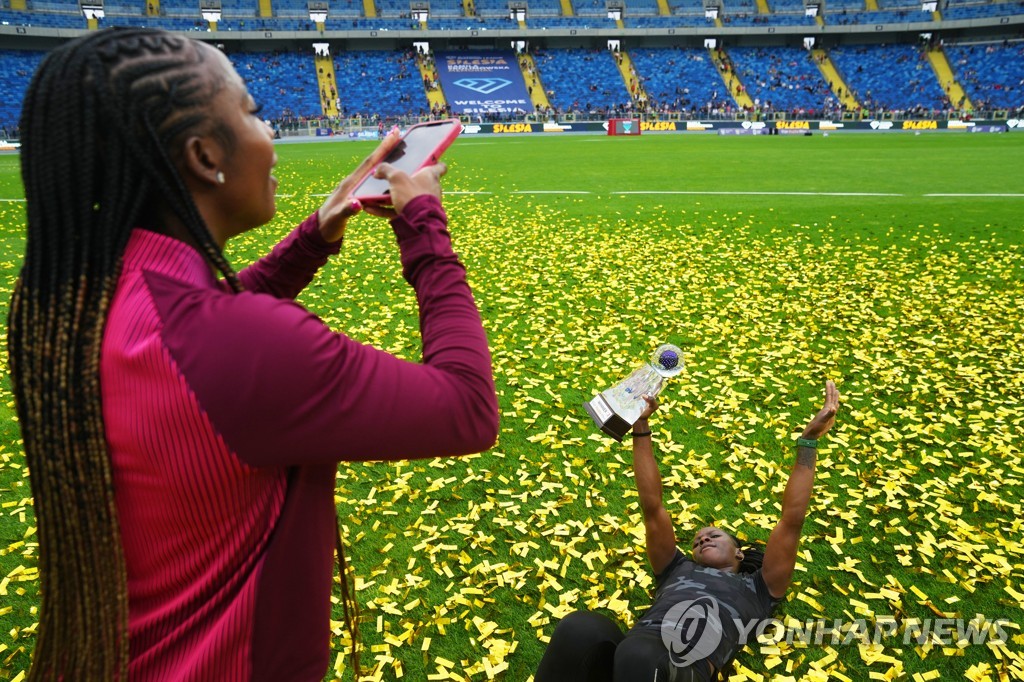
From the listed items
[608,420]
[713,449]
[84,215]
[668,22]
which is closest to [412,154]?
[84,215]

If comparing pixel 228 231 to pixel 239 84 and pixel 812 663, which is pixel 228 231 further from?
pixel 812 663

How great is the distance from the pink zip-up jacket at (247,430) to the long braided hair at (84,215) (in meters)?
0.04

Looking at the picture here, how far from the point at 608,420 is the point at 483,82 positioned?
61.6 meters

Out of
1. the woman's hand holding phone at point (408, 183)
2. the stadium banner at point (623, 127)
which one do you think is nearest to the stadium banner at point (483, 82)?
the stadium banner at point (623, 127)

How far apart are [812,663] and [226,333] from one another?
11.0 feet

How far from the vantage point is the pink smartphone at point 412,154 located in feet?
5.67

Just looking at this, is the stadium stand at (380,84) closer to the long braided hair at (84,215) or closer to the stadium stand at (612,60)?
the stadium stand at (612,60)

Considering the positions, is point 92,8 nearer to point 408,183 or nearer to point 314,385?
point 408,183

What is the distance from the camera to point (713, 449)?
5.20 m

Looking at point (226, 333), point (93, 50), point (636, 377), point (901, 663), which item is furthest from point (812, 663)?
point (93, 50)

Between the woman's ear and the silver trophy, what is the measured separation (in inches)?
80.6

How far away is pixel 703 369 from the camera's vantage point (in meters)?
6.69

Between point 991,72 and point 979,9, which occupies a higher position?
point 979,9

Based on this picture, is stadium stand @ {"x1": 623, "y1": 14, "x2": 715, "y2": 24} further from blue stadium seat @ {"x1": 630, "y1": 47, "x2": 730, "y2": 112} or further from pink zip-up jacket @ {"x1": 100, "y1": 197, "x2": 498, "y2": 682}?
pink zip-up jacket @ {"x1": 100, "y1": 197, "x2": 498, "y2": 682}
